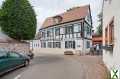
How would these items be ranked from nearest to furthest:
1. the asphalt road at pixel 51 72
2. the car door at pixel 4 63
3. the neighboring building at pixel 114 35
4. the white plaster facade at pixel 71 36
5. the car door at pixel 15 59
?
the neighboring building at pixel 114 35
the asphalt road at pixel 51 72
the car door at pixel 4 63
the car door at pixel 15 59
the white plaster facade at pixel 71 36

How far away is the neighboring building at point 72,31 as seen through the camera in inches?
1532

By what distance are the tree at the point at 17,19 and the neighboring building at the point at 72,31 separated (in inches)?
419

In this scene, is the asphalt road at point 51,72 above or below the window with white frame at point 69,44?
below

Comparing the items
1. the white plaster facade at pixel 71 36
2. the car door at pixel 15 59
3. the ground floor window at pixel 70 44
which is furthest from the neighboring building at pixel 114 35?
the ground floor window at pixel 70 44

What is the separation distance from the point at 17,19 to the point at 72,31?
13160 millimetres

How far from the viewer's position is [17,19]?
2978cm

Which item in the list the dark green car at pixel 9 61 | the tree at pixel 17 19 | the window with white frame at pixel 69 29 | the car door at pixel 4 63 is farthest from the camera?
the window with white frame at pixel 69 29

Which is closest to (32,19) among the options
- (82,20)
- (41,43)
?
(82,20)

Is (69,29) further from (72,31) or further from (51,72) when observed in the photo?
(51,72)

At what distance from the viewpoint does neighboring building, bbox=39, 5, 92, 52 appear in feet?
128

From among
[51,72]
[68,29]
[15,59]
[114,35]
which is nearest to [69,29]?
[68,29]

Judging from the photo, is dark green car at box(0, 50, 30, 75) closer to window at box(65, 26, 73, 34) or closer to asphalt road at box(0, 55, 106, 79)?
asphalt road at box(0, 55, 106, 79)

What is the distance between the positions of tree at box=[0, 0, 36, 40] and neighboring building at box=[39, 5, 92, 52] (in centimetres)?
1065

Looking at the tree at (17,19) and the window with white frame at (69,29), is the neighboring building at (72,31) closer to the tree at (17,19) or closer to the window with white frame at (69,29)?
the window with white frame at (69,29)
